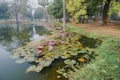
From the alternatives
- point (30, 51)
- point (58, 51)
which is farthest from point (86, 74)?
point (30, 51)

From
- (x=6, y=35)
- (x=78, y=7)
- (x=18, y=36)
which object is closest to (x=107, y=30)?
(x=78, y=7)

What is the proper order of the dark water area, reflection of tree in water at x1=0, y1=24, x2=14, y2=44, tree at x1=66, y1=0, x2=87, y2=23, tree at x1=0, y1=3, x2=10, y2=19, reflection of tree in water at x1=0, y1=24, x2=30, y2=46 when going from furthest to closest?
1. tree at x1=0, y1=3, x2=10, y2=19
2. tree at x1=66, y1=0, x2=87, y2=23
3. reflection of tree in water at x1=0, y1=24, x2=14, y2=44
4. reflection of tree in water at x1=0, y1=24, x2=30, y2=46
5. the dark water area

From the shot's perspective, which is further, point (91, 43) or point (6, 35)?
point (6, 35)

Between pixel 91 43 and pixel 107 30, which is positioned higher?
pixel 107 30

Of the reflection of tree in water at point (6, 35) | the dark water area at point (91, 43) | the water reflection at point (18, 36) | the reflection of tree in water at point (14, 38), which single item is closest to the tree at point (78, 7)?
the water reflection at point (18, 36)

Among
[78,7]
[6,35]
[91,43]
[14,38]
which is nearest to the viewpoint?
[91,43]

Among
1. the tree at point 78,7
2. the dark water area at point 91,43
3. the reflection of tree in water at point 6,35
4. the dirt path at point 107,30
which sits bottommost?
the reflection of tree in water at point 6,35

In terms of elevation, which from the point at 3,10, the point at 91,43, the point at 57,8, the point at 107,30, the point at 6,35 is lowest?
the point at 6,35

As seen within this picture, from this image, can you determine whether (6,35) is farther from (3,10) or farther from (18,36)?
(3,10)

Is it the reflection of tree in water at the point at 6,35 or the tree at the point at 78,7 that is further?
the tree at the point at 78,7

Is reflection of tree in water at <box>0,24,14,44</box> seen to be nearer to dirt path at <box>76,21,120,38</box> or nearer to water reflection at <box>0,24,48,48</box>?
water reflection at <box>0,24,48,48</box>

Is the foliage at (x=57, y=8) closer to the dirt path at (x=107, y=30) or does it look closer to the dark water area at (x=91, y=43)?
the dirt path at (x=107, y=30)

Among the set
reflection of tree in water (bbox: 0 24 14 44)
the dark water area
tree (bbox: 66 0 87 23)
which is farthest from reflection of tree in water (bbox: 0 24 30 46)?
tree (bbox: 66 0 87 23)

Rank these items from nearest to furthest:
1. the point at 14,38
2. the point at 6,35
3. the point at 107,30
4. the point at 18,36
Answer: the point at 107,30, the point at 14,38, the point at 18,36, the point at 6,35
